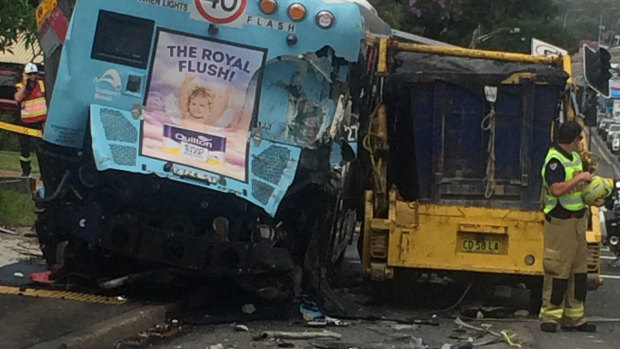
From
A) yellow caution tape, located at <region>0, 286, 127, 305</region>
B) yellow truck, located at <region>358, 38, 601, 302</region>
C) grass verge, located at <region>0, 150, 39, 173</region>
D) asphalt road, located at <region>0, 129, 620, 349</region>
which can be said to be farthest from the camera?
grass verge, located at <region>0, 150, 39, 173</region>

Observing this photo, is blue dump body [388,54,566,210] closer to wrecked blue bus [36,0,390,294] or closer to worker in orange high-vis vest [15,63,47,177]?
wrecked blue bus [36,0,390,294]

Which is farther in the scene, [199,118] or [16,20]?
[16,20]

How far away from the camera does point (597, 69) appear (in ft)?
41.5

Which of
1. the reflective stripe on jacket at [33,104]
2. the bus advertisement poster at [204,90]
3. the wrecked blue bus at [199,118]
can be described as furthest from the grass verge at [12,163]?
the bus advertisement poster at [204,90]

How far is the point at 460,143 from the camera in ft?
32.5

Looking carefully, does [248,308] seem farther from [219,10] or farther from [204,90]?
[219,10]

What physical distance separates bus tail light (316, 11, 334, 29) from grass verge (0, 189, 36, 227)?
5984 mm

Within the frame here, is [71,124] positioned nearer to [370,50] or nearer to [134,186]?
[134,186]

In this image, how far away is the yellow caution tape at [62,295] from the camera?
8766 millimetres

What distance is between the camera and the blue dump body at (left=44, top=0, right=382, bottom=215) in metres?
8.40

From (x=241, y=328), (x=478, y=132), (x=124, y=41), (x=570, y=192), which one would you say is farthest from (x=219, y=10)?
(x=570, y=192)

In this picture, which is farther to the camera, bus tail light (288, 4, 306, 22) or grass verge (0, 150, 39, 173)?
grass verge (0, 150, 39, 173)

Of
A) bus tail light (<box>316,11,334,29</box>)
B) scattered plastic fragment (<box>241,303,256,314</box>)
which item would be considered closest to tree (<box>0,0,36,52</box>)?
scattered plastic fragment (<box>241,303,256,314</box>)

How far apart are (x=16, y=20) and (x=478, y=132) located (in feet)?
18.5
